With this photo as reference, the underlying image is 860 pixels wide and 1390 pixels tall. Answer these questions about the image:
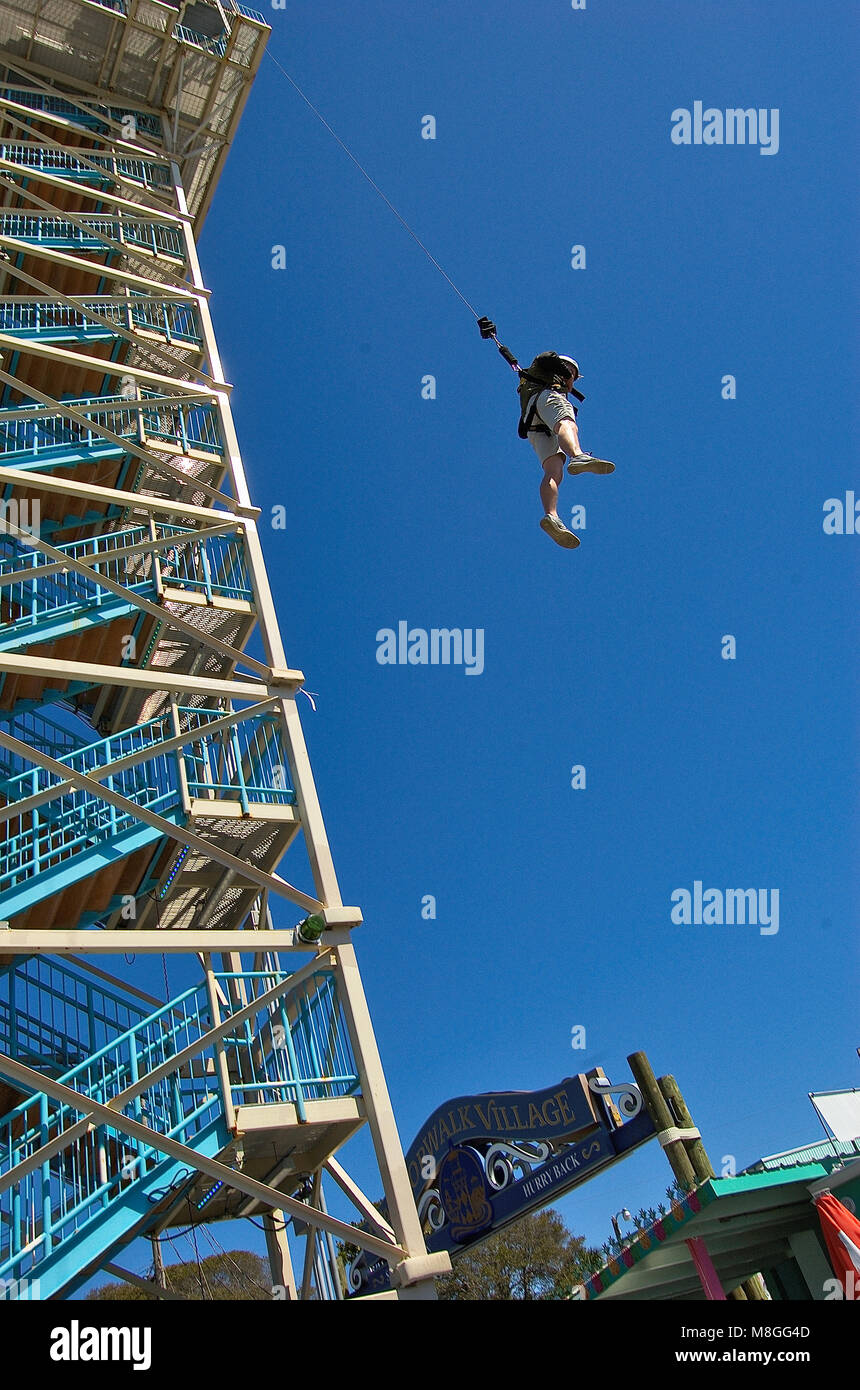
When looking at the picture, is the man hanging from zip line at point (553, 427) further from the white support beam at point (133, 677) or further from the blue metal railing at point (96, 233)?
the blue metal railing at point (96, 233)

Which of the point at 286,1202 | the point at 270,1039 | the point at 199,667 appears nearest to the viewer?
the point at 286,1202

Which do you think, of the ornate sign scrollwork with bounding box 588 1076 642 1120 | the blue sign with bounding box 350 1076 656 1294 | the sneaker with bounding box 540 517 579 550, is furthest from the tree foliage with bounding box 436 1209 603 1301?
the sneaker with bounding box 540 517 579 550

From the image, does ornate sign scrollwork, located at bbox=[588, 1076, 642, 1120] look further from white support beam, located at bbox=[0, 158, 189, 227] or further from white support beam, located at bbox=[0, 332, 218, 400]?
white support beam, located at bbox=[0, 158, 189, 227]

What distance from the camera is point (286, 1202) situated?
265 inches

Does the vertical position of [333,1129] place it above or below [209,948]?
below

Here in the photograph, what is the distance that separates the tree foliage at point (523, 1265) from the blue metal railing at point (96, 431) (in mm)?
28647

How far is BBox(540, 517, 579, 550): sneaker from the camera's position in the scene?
7.48 m

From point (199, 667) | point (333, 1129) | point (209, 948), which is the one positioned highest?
point (199, 667)

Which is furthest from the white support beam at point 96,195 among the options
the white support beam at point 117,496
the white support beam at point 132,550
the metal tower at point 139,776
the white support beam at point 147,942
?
the white support beam at point 147,942

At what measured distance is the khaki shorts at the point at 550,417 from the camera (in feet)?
26.3
